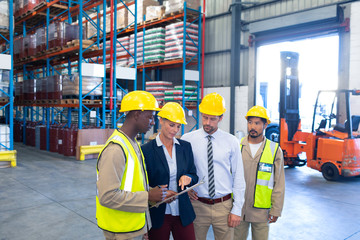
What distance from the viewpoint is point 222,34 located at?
1359 centimetres

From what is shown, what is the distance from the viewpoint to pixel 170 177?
231cm

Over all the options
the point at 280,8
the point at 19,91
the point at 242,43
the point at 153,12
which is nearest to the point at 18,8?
the point at 19,91

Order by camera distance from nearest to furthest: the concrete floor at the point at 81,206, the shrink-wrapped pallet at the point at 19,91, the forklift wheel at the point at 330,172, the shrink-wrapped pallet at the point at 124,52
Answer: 1. the concrete floor at the point at 81,206
2. the forklift wheel at the point at 330,172
3. the shrink-wrapped pallet at the point at 19,91
4. the shrink-wrapped pallet at the point at 124,52

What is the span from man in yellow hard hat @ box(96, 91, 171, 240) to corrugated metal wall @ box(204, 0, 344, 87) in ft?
35.2

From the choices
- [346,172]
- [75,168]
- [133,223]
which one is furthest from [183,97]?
[133,223]

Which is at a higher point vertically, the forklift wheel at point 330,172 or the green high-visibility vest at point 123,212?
the green high-visibility vest at point 123,212

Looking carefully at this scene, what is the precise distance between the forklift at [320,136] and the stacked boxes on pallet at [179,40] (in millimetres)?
4723

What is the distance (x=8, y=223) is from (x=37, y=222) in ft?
1.22

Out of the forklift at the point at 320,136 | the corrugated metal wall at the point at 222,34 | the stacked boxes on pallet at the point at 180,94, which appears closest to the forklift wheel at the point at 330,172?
the forklift at the point at 320,136

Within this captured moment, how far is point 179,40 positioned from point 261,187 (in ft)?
33.7

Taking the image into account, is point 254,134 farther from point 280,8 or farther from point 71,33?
point 280,8

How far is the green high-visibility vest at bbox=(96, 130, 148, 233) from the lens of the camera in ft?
6.18

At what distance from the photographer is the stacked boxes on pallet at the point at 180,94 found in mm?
12734

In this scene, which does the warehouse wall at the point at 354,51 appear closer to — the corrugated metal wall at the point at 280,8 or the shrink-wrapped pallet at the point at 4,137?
the corrugated metal wall at the point at 280,8
